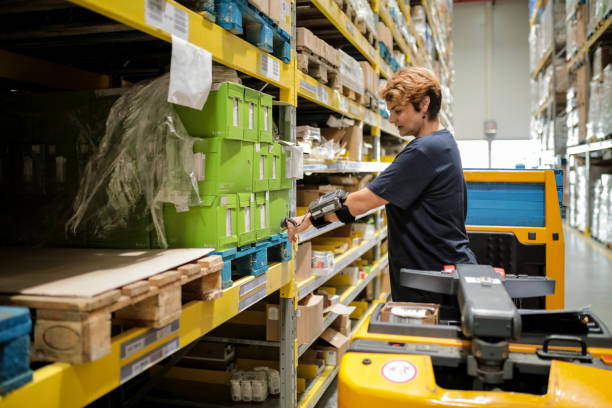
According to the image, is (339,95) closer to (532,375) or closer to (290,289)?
(290,289)

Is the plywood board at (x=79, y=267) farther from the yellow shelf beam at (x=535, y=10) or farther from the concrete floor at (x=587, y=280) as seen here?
the yellow shelf beam at (x=535, y=10)

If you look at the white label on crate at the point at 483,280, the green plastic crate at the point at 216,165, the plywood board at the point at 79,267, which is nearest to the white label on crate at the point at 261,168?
the green plastic crate at the point at 216,165

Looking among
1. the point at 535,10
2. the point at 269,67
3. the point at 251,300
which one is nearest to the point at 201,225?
the point at 251,300

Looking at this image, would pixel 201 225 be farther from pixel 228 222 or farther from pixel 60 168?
pixel 60 168

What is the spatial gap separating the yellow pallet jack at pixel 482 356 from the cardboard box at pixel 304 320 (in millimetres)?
1514

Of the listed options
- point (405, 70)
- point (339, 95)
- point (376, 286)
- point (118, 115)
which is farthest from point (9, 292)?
point (376, 286)

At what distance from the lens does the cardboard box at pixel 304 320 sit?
3.54 metres

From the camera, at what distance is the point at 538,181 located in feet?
13.7

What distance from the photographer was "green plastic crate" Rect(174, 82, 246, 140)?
231 centimetres

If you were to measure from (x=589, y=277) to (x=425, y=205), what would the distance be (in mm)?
5882

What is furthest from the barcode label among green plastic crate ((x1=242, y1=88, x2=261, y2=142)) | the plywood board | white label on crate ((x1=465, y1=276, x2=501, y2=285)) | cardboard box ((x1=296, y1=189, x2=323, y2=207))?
white label on crate ((x1=465, y1=276, x2=501, y2=285))

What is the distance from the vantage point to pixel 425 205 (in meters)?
2.91

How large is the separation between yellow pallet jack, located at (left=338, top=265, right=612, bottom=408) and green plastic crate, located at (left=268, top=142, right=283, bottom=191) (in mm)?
1065

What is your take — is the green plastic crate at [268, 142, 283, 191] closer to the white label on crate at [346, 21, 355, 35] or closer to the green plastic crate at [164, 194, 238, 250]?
the green plastic crate at [164, 194, 238, 250]
